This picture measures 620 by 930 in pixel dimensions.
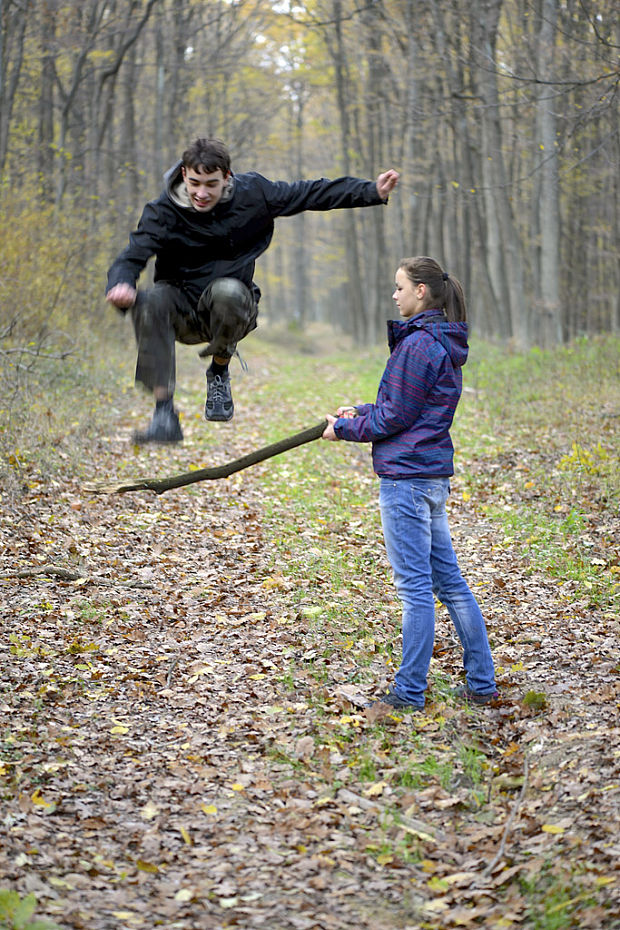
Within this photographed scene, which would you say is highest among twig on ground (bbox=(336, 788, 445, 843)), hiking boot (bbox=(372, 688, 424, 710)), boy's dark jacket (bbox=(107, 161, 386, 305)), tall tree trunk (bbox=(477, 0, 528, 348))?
tall tree trunk (bbox=(477, 0, 528, 348))

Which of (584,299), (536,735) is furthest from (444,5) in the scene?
(536,735)

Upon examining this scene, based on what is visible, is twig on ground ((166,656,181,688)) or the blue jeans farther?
twig on ground ((166,656,181,688))

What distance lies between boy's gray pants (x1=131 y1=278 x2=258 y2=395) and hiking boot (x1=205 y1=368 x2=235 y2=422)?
347 millimetres

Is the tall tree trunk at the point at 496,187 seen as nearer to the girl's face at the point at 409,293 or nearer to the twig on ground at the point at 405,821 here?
the girl's face at the point at 409,293

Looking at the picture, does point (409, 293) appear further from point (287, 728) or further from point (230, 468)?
point (287, 728)

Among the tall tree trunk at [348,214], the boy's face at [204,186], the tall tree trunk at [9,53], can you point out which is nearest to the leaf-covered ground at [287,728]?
→ the boy's face at [204,186]

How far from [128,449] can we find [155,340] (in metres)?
6.16

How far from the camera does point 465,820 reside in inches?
163

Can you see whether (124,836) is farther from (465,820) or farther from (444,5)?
(444,5)

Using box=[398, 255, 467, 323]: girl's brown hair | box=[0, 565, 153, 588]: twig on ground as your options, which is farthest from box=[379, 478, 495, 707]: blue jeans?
box=[0, 565, 153, 588]: twig on ground

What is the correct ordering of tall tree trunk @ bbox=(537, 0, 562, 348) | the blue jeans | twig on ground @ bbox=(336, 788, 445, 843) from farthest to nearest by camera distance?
tall tree trunk @ bbox=(537, 0, 562, 348) → the blue jeans → twig on ground @ bbox=(336, 788, 445, 843)

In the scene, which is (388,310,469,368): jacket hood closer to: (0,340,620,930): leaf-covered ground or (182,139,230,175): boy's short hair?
(182,139,230,175): boy's short hair

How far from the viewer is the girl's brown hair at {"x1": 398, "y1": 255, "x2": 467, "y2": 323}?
473 cm

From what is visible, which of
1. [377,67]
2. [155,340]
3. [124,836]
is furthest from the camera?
[377,67]
